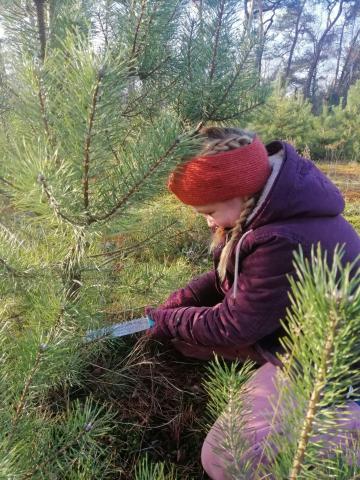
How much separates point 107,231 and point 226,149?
341 millimetres

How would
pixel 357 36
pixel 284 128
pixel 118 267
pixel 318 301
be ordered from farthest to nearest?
pixel 357 36
pixel 284 128
pixel 118 267
pixel 318 301

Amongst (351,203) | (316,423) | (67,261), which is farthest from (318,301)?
(351,203)

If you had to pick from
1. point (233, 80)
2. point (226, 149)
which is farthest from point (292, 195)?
point (233, 80)

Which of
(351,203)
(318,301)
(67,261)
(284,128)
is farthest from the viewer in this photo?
(284,128)

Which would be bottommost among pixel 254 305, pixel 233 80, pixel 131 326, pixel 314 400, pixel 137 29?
pixel 131 326

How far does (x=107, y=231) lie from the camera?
0.89 meters

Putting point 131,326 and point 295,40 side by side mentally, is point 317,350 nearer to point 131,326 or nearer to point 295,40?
point 131,326

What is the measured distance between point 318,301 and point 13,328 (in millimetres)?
1142

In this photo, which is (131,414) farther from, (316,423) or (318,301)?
(318,301)

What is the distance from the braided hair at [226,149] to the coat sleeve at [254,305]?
83mm

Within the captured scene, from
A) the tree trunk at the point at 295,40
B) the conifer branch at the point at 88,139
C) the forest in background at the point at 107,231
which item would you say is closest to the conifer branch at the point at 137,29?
the forest in background at the point at 107,231

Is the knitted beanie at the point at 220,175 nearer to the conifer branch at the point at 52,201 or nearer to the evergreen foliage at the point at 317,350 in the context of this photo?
the conifer branch at the point at 52,201

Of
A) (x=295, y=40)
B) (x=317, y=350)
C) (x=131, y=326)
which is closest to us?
(x=317, y=350)

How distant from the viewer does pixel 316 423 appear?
0.37 m
